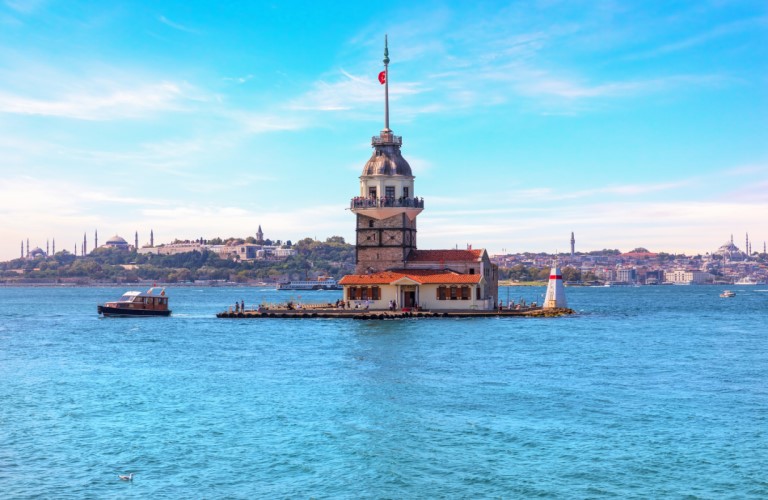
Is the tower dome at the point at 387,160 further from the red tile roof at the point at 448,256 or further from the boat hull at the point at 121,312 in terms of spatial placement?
the boat hull at the point at 121,312

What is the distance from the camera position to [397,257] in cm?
8312

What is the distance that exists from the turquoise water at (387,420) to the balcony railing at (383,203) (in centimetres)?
2680

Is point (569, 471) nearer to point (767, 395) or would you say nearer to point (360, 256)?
point (767, 395)

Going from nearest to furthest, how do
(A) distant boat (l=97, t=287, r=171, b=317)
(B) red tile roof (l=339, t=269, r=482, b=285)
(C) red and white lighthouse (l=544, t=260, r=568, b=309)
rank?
(B) red tile roof (l=339, t=269, r=482, b=285)
(C) red and white lighthouse (l=544, t=260, r=568, b=309)
(A) distant boat (l=97, t=287, r=171, b=317)

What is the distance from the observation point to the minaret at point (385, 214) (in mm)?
83375

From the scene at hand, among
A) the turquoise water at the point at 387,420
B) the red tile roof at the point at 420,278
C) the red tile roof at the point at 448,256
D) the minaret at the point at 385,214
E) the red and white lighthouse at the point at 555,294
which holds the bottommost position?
the turquoise water at the point at 387,420

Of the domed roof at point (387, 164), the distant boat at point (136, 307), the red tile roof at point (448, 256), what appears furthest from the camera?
the distant boat at point (136, 307)

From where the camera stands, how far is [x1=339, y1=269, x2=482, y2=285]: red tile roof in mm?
78812

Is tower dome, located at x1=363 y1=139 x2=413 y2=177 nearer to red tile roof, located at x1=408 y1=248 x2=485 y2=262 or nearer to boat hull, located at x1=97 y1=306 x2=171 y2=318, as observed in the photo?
red tile roof, located at x1=408 y1=248 x2=485 y2=262

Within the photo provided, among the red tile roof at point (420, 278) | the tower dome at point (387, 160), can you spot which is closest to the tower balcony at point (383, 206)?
the tower dome at point (387, 160)

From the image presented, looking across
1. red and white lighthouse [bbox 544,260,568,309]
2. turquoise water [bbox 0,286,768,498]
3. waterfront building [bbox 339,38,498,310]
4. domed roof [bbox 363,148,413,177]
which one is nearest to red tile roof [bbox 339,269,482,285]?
waterfront building [bbox 339,38,498,310]

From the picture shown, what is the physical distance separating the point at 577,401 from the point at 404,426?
803 centimetres

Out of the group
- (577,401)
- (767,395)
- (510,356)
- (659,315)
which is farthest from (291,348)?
(659,315)

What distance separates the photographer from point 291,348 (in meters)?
55.4
